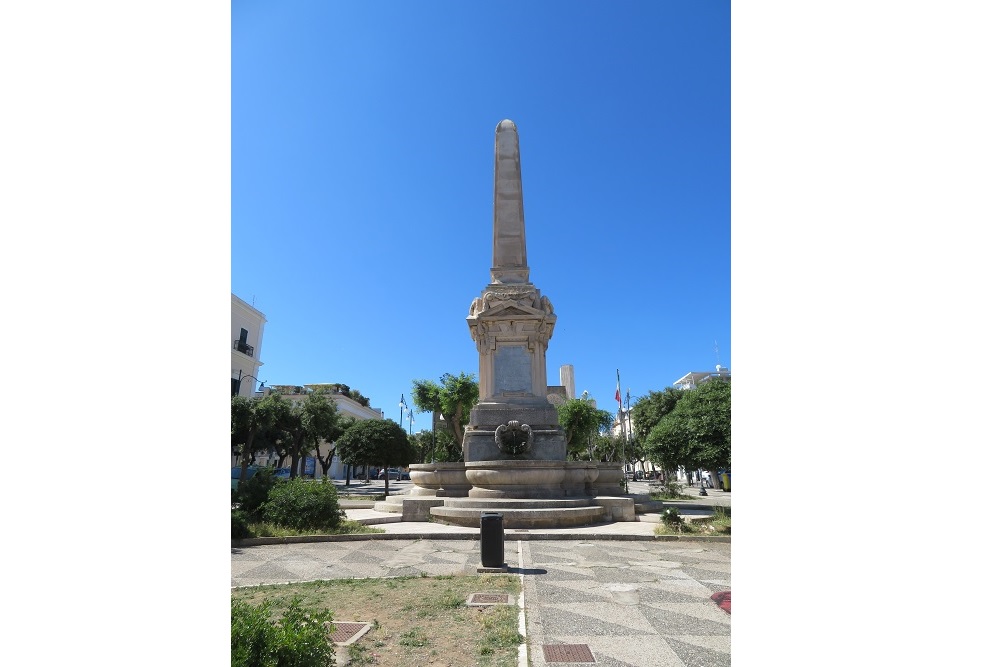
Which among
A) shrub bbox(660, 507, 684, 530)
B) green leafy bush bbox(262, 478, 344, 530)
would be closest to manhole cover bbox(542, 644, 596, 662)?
shrub bbox(660, 507, 684, 530)

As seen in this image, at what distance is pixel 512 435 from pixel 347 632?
38.3 ft

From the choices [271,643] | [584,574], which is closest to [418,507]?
[584,574]

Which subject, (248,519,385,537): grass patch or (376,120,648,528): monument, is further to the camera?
(376,120,648,528): monument

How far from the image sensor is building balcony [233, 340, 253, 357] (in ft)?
150

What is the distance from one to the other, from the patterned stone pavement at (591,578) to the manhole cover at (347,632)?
59.1 inches

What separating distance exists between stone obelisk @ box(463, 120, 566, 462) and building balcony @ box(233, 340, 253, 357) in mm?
31623

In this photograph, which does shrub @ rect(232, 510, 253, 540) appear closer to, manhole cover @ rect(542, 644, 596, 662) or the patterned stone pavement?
the patterned stone pavement

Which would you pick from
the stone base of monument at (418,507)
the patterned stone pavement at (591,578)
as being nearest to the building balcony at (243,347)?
the stone base of monument at (418,507)

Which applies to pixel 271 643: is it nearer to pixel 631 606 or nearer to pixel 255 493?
pixel 631 606

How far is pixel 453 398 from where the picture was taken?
151 feet

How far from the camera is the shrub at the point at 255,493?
12820mm

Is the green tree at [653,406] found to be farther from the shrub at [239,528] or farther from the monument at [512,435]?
the shrub at [239,528]
